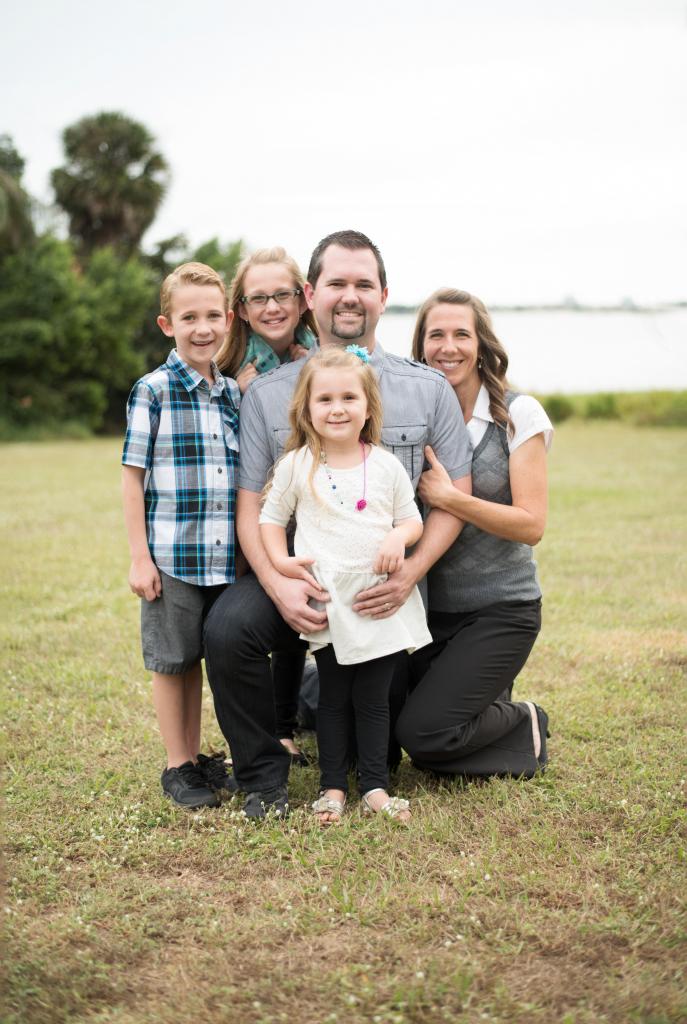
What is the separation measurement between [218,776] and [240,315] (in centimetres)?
182

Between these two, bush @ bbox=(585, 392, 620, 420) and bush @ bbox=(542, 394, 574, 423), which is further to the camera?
bush @ bbox=(542, 394, 574, 423)

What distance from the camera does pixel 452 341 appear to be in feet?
12.7

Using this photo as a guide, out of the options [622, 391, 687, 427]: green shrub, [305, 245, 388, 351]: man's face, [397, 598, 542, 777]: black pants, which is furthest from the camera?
[622, 391, 687, 427]: green shrub

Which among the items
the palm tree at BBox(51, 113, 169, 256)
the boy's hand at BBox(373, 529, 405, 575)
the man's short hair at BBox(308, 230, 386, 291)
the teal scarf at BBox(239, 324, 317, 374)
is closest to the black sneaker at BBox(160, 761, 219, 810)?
the boy's hand at BBox(373, 529, 405, 575)

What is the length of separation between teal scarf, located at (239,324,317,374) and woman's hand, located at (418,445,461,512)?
749mm

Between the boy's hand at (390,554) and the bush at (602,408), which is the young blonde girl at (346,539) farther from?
the bush at (602,408)

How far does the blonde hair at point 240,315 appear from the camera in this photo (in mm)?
3979

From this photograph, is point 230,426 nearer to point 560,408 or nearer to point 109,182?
point 560,408

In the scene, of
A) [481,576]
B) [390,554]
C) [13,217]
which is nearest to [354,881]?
[390,554]

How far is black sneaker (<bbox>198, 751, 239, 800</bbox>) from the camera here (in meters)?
3.80

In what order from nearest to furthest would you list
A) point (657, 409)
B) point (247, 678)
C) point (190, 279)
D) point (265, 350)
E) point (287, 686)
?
point (247, 678) < point (190, 279) < point (265, 350) < point (287, 686) < point (657, 409)

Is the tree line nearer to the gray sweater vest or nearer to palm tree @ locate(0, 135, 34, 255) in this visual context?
palm tree @ locate(0, 135, 34, 255)

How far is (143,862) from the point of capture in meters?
3.22

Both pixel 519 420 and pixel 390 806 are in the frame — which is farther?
pixel 519 420
